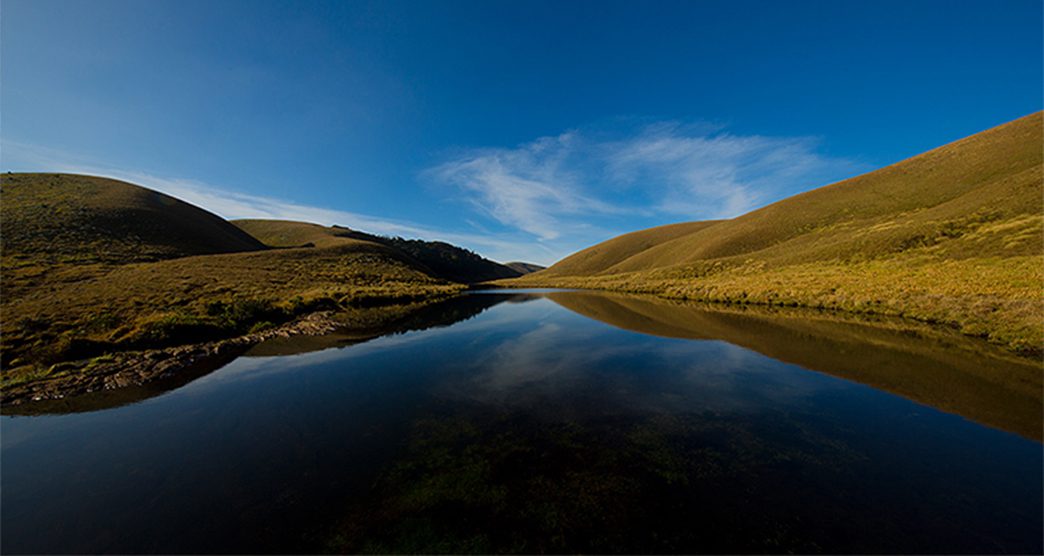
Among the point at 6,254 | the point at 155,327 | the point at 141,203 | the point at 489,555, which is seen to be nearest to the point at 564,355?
the point at 489,555

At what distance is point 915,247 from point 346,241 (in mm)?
114099

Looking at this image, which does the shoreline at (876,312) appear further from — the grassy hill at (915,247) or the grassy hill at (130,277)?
the grassy hill at (130,277)

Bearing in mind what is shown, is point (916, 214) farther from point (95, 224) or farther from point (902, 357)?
point (95, 224)

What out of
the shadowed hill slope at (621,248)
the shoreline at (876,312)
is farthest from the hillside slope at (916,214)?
the shadowed hill slope at (621,248)

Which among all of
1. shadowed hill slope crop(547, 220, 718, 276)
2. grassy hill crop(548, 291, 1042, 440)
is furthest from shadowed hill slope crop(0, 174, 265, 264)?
shadowed hill slope crop(547, 220, 718, 276)

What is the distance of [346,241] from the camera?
95875 mm

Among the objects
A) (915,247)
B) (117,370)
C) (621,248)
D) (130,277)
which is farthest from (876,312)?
(621,248)

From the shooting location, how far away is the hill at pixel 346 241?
10325 centimetres

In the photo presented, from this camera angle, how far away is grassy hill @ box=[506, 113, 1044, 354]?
19000mm

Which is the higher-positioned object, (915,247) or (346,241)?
(346,241)

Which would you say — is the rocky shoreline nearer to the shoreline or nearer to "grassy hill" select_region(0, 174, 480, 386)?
"grassy hill" select_region(0, 174, 480, 386)

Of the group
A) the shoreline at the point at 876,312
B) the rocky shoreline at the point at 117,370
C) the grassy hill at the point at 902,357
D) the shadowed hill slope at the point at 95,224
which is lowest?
the rocky shoreline at the point at 117,370

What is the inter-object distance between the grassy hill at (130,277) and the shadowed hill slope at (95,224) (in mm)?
149

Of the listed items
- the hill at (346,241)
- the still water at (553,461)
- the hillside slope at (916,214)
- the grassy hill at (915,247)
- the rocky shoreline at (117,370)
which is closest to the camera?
the still water at (553,461)
